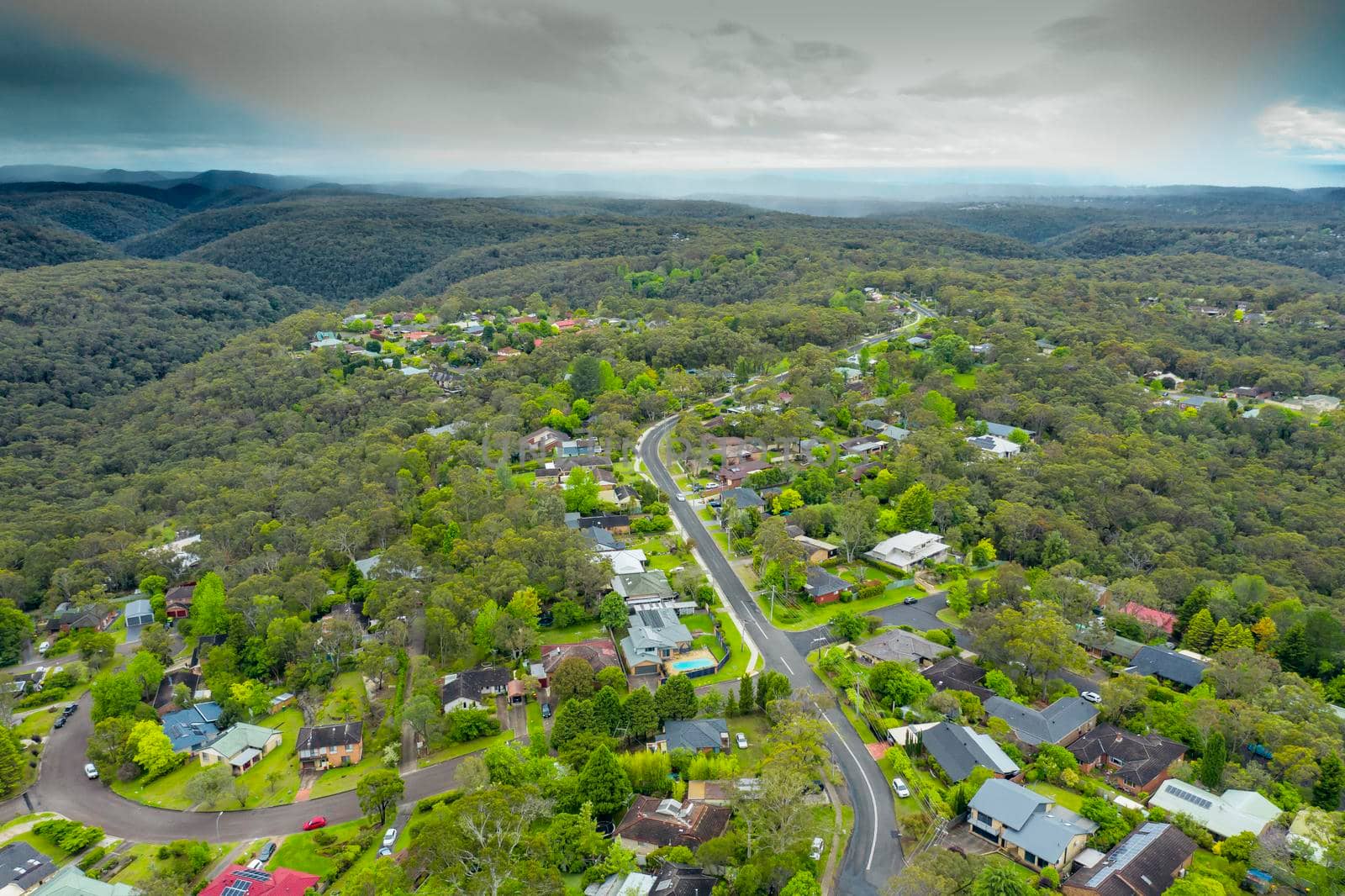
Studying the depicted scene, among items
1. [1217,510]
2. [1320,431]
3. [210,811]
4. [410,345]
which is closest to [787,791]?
[210,811]

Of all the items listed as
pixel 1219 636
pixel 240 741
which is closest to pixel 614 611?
pixel 240 741

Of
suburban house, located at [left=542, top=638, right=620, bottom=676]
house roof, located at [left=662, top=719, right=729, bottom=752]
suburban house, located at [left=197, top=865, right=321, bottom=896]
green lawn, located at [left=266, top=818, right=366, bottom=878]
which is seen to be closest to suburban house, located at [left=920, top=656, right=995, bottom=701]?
house roof, located at [left=662, top=719, right=729, bottom=752]

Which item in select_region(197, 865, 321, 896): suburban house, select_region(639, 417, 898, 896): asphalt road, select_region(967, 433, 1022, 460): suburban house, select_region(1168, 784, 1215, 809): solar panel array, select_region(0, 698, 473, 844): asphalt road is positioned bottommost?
select_region(0, 698, 473, 844): asphalt road

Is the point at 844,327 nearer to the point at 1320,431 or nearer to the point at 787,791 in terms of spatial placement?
the point at 1320,431

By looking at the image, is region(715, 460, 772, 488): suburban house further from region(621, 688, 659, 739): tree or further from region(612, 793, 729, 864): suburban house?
region(612, 793, 729, 864): suburban house

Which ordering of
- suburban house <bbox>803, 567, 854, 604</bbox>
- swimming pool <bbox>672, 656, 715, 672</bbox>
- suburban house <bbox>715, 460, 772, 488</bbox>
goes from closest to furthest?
1. swimming pool <bbox>672, 656, 715, 672</bbox>
2. suburban house <bbox>803, 567, 854, 604</bbox>
3. suburban house <bbox>715, 460, 772, 488</bbox>

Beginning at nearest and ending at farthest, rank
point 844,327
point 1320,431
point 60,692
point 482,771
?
1. point 482,771
2. point 60,692
3. point 1320,431
4. point 844,327
